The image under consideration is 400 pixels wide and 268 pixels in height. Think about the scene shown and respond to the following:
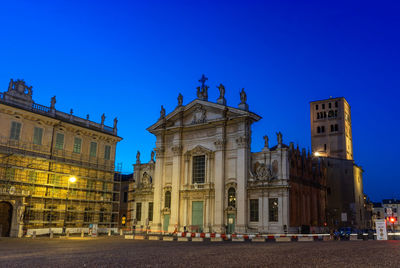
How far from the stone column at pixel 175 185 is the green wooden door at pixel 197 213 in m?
1.89

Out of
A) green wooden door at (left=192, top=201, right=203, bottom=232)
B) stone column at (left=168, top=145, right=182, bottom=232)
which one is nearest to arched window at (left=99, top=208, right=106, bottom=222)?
stone column at (left=168, top=145, right=182, bottom=232)

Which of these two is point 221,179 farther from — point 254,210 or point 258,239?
point 258,239

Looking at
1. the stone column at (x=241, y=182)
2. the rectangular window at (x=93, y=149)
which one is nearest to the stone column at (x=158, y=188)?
the rectangular window at (x=93, y=149)

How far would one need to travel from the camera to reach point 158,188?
1804 inches

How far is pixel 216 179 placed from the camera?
135 feet

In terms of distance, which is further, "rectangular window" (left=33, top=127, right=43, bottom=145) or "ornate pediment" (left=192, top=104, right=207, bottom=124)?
"ornate pediment" (left=192, top=104, right=207, bottom=124)

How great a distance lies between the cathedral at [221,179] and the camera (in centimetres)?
3784

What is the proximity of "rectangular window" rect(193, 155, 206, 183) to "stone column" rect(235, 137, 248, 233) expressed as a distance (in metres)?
5.05

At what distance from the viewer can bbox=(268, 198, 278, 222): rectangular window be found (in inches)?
1463

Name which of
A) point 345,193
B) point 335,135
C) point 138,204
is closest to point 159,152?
point 138,204

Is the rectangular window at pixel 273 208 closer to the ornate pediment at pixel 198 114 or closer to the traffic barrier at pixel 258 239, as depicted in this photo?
the traffic barrier at pixel 258 239

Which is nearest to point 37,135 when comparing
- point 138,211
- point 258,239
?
point 138,211

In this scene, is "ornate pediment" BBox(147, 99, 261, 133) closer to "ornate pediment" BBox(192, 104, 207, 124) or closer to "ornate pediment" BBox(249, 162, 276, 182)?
"ornate pediment" BBox(192, 104, 207, 124)

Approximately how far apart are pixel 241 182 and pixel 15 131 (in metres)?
24.0
